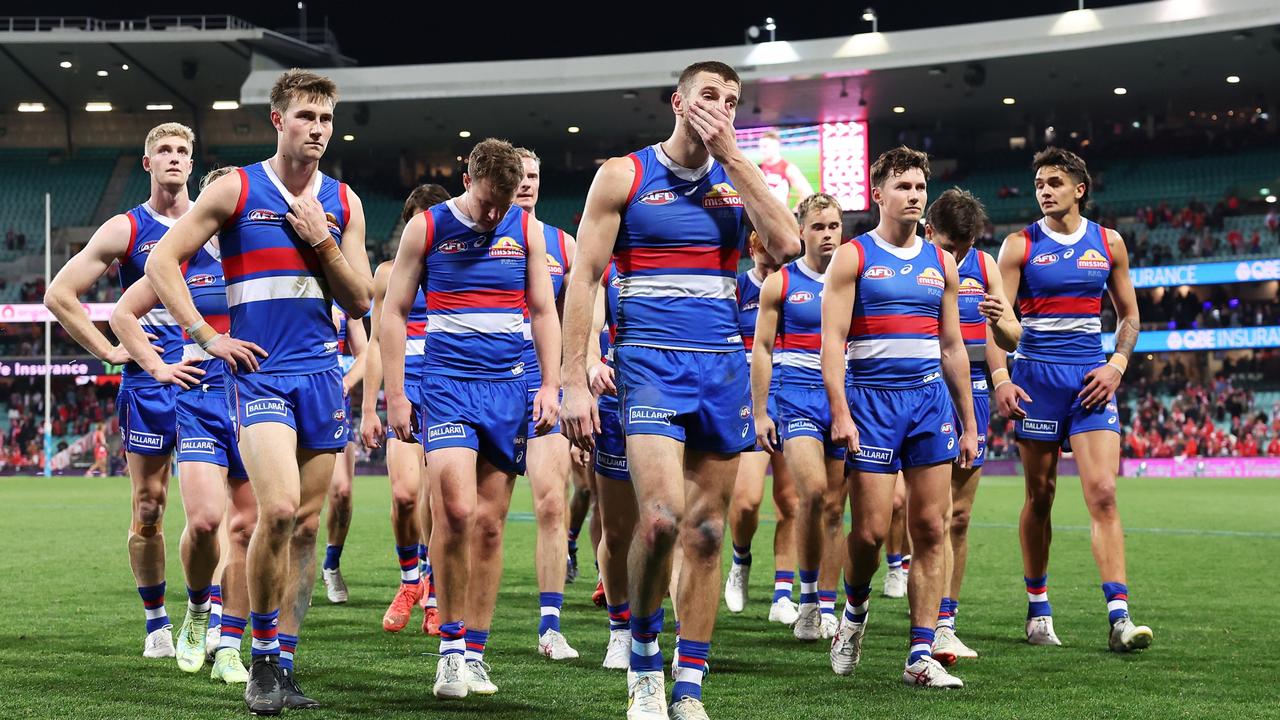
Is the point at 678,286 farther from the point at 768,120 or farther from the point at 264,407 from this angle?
the point at 768,120

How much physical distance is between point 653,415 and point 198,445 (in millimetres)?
Result: 2801

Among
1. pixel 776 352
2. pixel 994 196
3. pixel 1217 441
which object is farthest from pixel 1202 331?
pixel 776 352

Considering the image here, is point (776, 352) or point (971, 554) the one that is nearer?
point (776, 352)

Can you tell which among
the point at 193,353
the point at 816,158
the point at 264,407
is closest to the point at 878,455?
the point at 264,407

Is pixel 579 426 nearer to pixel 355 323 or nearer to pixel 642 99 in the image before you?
pixel 355 323

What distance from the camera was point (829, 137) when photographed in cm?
4388

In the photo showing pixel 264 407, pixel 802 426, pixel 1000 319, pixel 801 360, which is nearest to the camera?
pixel 264 407

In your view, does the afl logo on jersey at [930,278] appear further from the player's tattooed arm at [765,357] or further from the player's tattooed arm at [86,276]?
the player's tattooed arm at [86,276]

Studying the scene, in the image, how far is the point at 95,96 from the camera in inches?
1988

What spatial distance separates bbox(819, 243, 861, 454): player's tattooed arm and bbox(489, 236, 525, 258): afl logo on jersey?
62.8 inches

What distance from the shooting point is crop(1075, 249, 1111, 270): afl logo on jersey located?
8.23 meters

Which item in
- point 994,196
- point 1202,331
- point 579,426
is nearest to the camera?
point 579,426

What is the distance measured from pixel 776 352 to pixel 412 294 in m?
3.08

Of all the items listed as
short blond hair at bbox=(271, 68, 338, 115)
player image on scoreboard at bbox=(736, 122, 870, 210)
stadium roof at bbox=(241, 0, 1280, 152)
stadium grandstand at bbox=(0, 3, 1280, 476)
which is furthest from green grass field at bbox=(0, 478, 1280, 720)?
player image on scoreboard at bbox=(736, 122, 870, 210)
